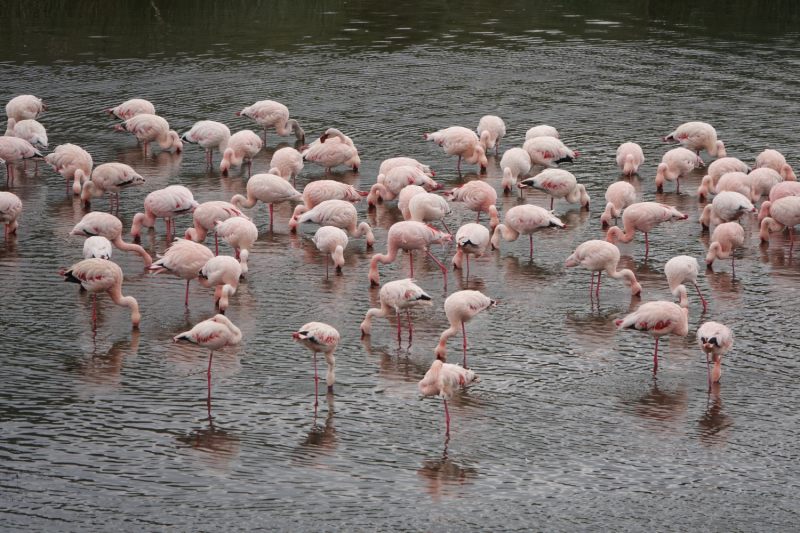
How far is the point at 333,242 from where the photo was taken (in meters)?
13.0

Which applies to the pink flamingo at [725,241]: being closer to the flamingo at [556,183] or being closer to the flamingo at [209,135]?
the flamingo at [556,183]

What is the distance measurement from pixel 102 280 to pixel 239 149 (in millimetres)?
6137

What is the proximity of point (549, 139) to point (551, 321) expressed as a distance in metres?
5.84

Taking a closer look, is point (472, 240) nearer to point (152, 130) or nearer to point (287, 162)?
point (287, 162)

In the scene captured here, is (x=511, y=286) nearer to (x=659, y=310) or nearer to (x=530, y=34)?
(x=659, y=310)

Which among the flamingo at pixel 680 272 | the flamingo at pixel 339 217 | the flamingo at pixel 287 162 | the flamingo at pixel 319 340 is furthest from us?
the flamingo at pixel 287 162

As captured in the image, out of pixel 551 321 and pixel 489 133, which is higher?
pixel 489 133

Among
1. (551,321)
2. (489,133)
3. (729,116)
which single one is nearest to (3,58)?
(489,133)

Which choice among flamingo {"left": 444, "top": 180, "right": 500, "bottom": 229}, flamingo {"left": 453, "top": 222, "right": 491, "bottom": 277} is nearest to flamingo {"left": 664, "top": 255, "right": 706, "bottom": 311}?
flamingo {"left": 453, "top": 222, "right": 491, "bottom": 277}

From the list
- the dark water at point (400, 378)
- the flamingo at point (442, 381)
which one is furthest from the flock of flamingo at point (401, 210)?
the dark water at point (400, 378)

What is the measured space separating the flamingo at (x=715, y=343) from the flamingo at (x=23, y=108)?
13127mm

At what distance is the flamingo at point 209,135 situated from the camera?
1755 cm

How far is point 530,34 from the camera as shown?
27.0 meters

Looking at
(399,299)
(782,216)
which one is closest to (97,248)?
(399,299)
